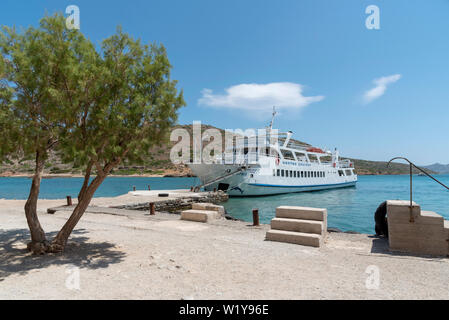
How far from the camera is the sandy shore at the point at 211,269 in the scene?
4.73m

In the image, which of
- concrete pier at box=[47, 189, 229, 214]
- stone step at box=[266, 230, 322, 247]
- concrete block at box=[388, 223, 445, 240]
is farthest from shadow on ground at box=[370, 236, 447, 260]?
concrete pier at box=[47, 189, 229, 214]

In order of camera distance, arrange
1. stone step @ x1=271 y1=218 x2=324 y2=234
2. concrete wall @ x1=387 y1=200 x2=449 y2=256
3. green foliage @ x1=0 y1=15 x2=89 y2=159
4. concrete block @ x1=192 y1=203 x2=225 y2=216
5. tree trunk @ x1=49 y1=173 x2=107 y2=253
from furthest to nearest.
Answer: concrete block @ x1=192 y1=203 x2=225 y2=216 → stone step @ x1=271 y1=218 x2=324 y2=234 → concrete wall @ x1=387 y1=200 x2=449 y2=256 → tree trunk @ x1=49 y1=173 x2=107 y2=253 → green foliage @ x1=0 y1=15 x2=89 y2=159

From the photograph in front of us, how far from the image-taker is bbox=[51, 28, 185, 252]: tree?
6.19 meters

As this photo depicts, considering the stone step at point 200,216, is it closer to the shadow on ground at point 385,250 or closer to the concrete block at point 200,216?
the concrete block at point 200,216

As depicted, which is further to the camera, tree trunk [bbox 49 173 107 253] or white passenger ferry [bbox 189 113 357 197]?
white passenger ferry [bbox 189 113 357 197]

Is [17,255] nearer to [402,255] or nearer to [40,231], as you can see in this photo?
[40,231]

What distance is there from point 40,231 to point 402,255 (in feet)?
32.5

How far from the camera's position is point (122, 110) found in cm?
625

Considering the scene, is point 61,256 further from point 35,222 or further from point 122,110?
point 122,110

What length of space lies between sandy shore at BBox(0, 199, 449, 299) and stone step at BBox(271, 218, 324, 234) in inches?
24.1

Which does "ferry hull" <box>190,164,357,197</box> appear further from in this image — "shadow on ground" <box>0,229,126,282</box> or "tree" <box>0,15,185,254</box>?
"tree" <box>0,15,185,254</box>

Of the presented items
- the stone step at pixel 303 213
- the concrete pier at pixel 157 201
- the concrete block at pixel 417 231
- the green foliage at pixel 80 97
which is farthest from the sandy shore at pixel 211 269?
the concrete pier at pixel 157 201

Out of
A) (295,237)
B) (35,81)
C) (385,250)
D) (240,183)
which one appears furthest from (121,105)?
(240,183)

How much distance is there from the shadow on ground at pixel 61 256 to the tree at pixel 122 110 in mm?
576
